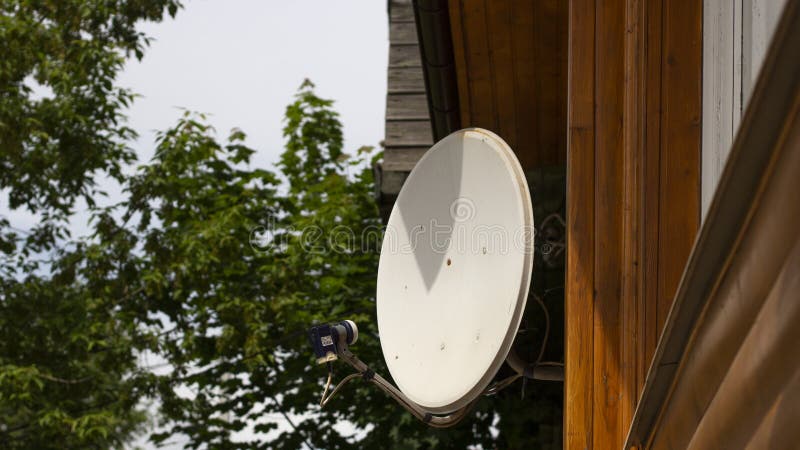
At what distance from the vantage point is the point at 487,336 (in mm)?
2172

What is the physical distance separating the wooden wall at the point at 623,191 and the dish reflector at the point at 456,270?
0.17 m

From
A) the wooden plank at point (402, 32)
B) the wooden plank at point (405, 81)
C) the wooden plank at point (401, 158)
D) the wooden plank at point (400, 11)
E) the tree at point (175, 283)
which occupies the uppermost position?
the wooden plank at point (400, 11)

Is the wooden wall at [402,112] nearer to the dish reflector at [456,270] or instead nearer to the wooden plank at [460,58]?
the wooden plank at [460,58]

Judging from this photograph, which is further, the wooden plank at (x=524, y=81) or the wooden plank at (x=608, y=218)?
the wooden plank at (x=524, y=81)

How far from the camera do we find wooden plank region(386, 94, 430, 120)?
5.30 meters

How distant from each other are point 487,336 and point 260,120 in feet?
24.8

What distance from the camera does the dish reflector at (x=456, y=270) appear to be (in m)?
2.14

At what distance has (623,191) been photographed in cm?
220

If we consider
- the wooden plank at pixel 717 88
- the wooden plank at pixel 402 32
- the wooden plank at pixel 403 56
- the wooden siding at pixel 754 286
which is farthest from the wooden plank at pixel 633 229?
the wooden plank at pixel 402 32

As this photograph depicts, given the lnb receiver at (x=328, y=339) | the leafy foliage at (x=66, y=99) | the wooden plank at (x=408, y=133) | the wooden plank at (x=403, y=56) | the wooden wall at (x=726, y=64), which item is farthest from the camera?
the leafy foliage at (x=66, y=99)

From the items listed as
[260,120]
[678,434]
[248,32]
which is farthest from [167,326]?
[678,434]

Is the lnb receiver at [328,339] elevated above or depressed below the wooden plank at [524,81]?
below

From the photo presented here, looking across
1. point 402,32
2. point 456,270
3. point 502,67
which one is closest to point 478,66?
point 502,67

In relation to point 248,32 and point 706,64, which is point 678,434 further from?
point 248,32
